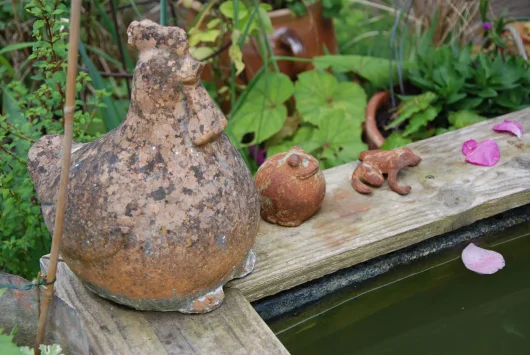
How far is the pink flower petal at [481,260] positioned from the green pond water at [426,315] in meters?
0.03

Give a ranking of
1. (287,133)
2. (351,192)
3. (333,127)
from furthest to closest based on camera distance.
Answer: (287,133) < (333,127) < (351,192)

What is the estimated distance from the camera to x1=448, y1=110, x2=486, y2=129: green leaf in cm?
265

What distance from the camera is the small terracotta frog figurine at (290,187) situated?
6.22 ft

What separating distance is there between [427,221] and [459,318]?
29 cm

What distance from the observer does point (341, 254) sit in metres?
1.87

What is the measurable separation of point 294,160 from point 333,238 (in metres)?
0.25

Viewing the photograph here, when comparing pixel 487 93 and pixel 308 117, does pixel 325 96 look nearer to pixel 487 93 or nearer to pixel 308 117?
pixel 308 117

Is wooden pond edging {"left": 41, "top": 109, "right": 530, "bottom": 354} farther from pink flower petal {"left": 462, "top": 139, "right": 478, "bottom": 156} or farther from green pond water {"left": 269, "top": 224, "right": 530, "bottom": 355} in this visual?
green pond water {"left": 269, "top": 224, "right": 530, "bottom": 355}

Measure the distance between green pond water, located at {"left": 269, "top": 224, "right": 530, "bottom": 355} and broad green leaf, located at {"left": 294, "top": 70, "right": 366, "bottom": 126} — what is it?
0.87 m

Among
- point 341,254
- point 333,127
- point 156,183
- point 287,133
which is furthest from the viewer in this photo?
point 287,133

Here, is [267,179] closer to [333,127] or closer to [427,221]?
[427,221]

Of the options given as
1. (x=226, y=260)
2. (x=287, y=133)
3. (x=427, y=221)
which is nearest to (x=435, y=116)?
(x=287, y=133)

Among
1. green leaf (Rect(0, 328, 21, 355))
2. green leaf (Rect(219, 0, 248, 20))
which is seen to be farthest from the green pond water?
green leaf (Rect(219, 0, 248, 20))

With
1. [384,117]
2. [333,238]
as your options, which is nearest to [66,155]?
[333,238]
